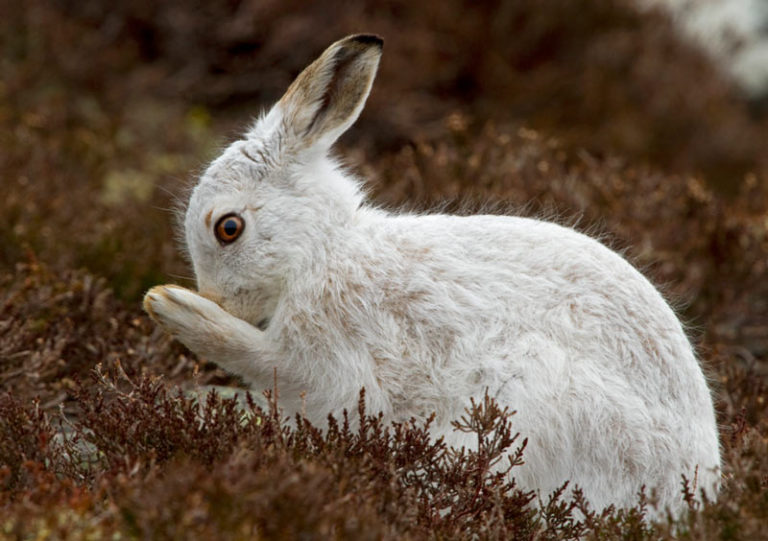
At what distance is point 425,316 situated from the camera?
11.0 ft

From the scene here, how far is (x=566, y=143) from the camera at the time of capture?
8625 millimetres

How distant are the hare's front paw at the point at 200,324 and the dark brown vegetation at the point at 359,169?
0.17 meters

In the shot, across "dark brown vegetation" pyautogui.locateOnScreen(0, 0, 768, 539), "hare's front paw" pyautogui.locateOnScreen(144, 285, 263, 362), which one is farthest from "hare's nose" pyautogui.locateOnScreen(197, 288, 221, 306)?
"dark brown vegetation" pyautogui.locateOnScreen(0, 0, 768, 539)

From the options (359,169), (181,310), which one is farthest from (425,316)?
(359,169)

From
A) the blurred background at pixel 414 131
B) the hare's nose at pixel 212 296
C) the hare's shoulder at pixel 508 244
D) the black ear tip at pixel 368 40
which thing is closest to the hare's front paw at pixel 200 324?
the hare's nose at pixel 212 296

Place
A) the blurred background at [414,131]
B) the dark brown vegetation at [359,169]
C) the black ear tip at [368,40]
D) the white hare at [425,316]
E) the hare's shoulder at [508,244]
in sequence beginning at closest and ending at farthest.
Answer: the dark brown vegetation at [359,169] < the white hare at [425,316] < the hare's shoulder at [508,244] < the black ear tip at [368,40] < the blurred background at [414,131]

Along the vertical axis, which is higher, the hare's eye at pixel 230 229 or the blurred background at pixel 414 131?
the blurred background at pixel 414 131

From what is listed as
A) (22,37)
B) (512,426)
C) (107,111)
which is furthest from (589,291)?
(22,37)

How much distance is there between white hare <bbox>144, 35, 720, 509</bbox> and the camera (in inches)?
124

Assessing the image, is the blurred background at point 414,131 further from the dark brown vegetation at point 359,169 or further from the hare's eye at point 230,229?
the hare's eye at point 230,229

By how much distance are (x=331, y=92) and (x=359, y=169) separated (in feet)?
8.61

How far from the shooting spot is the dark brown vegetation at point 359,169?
8.95 feet

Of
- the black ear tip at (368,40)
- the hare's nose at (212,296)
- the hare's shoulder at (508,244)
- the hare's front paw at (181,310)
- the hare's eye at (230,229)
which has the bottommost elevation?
the hare's front paw at (181,310)

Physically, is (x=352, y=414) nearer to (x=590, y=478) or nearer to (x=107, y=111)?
(x=590, y=478)
